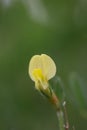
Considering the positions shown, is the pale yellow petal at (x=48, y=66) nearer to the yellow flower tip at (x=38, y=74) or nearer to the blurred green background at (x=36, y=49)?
the yellow flower tip at (x=38, y=74)

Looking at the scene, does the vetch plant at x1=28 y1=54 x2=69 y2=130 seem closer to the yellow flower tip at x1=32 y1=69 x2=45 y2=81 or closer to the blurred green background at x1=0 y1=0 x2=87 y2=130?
the yellow flower tip at x1=32 y1=69 x2=45 y2=81

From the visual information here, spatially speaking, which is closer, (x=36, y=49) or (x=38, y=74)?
(x=38, y=74)

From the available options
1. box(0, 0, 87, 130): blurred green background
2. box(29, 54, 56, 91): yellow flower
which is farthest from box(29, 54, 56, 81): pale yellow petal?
box(0, 0, 87, 130): blurred green background

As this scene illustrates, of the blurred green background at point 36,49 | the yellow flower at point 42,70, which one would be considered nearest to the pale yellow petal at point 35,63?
the yellow flower at point 42,70

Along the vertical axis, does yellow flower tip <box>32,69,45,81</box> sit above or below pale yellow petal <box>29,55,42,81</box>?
below

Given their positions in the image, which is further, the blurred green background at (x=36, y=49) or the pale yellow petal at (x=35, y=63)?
the blurred green background at (x=36, y=49)

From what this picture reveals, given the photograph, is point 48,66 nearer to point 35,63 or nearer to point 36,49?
point 35,63

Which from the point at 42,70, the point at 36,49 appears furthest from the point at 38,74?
the point at 36,49

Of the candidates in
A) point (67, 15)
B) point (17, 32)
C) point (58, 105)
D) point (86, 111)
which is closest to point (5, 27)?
point (17, 32)
